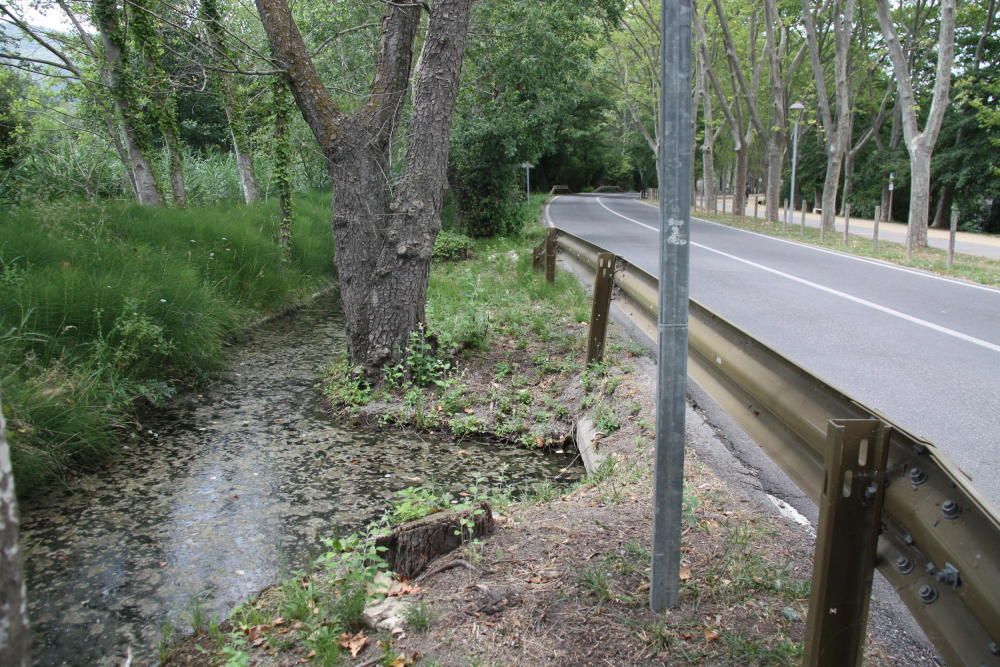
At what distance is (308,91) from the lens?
695cm

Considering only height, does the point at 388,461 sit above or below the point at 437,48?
below

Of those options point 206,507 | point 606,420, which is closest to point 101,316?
point 206,507

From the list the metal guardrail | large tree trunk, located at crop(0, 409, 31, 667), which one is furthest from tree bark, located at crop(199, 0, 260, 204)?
the metal guardrail

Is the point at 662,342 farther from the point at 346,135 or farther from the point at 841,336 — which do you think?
the point at 841,336

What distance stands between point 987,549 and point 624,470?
3.03 meters

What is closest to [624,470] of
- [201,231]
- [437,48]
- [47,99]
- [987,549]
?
[987,549]

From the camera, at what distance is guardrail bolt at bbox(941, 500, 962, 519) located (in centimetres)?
175

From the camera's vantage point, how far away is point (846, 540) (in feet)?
6.60

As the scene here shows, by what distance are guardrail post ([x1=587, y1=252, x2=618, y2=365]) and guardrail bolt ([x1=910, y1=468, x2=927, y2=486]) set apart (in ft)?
14.5

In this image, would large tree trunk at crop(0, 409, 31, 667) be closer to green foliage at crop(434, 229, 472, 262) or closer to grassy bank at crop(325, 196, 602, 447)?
grassy bank at crop(325, 196, 602, 447)

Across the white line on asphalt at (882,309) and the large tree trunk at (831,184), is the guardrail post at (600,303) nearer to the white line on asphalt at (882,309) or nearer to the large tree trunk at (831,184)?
the white line on asphalt at (882,309)

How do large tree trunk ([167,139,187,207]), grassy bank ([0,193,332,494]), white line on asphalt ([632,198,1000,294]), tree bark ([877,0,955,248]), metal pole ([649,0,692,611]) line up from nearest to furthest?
metal pole ([649,0,692,611]) → grassy bank ([0,193,332,494]) → white line on asphalt ([632,198,1000,294]) → large tree trunk ([167,139,187,207]) → tree bark ([877,0,955,248])

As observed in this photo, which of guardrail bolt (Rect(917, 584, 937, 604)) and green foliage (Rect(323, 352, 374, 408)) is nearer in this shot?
guardrail bolt (Rect(917, 584, 937, 604))

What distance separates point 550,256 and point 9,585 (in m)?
9.94
